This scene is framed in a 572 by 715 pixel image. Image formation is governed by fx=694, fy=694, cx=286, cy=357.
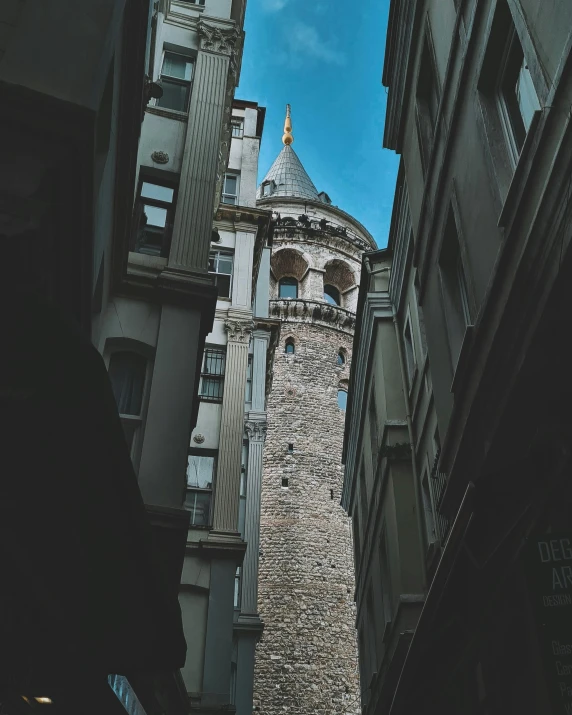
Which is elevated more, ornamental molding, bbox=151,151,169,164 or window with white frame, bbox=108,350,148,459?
ornamental molding, bbox=151,151,169,164

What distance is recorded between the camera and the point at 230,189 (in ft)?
83.8

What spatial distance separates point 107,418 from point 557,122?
4062 millimetres

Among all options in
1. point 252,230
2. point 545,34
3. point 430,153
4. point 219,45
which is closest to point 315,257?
→ point 252,230

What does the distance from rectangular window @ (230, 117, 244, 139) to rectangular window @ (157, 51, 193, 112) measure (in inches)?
508

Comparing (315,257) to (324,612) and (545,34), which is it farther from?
(545,34)

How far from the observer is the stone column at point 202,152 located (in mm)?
12024

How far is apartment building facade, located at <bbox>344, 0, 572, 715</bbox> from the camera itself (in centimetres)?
539

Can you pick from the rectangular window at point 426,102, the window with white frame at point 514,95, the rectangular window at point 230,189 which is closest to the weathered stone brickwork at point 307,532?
the rectangular window at point 230,189

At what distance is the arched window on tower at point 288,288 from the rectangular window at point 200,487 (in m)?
28.4

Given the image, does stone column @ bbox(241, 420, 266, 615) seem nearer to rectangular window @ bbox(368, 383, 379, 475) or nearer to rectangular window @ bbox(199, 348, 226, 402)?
rectangular window @ bbox(199, 348, 226, 402)

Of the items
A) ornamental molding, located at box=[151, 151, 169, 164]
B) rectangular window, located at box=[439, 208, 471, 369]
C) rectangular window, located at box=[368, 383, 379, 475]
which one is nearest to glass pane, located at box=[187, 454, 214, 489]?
rectangular window, located at box=[368, 383, 379, 475]

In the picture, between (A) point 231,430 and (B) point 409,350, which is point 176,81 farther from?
(A) point 231,430

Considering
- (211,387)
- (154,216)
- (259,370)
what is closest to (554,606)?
(154,216)

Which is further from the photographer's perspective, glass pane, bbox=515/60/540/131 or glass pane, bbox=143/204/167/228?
glass pane, bbox=143/204/167/228
